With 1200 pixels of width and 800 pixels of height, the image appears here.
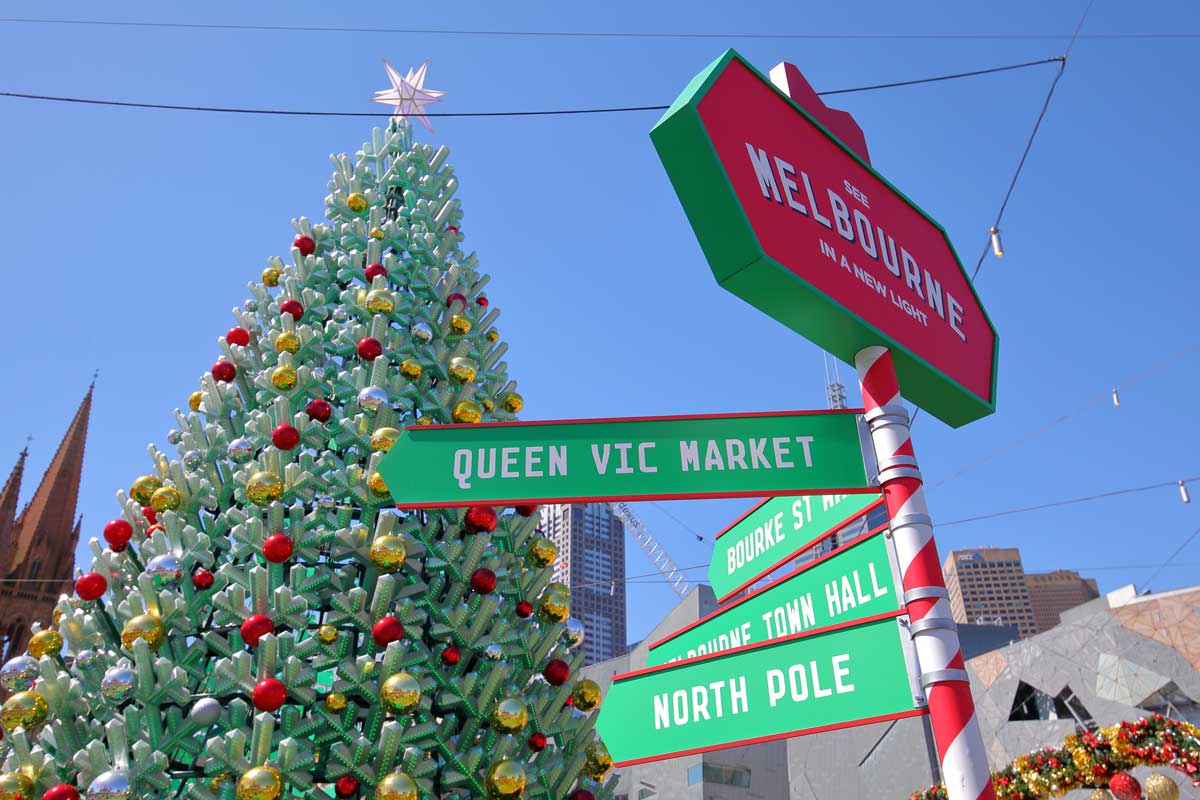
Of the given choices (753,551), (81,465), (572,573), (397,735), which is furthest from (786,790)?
(572,573)

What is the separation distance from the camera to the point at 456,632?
3795 millimetres

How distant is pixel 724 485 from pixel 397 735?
1.70 m

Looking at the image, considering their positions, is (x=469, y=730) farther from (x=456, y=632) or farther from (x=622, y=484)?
(x=622, y=484)

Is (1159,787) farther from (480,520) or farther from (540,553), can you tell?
(480,520)

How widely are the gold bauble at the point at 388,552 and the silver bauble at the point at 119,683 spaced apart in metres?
1.05

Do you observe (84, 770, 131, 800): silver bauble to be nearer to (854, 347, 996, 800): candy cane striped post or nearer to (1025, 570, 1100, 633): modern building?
(854, 347, 996, 800): candy cane striped post

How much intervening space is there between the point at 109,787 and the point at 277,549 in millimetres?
1056

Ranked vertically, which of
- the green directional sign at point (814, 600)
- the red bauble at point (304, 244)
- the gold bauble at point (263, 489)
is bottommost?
the green directional sign at point (814, 600)

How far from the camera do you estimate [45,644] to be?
377cm

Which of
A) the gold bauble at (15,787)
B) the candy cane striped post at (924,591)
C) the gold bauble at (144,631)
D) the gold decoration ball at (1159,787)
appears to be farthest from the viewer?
the gold decoration ball at (1159,787)

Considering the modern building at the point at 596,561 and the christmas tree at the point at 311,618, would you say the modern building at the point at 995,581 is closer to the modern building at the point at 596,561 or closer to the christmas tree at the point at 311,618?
the modern building at the point at 596,561

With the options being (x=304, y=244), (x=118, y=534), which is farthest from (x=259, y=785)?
(x=304, y=244)

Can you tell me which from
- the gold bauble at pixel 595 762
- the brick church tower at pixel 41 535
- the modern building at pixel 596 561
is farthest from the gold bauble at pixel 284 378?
the modern building at pixel 596 561

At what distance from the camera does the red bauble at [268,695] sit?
3.27 m
